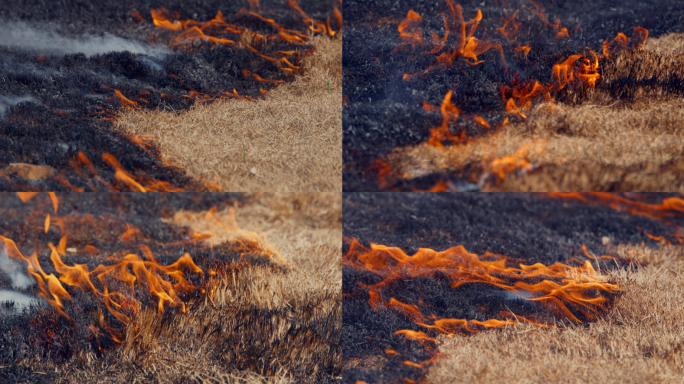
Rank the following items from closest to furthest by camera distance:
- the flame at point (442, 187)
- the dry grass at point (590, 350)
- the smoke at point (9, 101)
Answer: the dry grass at point (590, 350) < the flame at point (442, 187) < the smoke at point (9, 101)

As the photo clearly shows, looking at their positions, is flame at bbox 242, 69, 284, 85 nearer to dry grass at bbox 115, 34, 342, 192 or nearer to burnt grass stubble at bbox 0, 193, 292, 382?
dry grass at bbox 115, 34, 342, 192

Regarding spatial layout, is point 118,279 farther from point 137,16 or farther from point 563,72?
point 563,72

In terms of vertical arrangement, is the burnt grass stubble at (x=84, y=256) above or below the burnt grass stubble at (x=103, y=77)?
below

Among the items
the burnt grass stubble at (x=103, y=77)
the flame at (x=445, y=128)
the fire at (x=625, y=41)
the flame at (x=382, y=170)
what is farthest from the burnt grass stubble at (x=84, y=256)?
the fire at (x=625, y=41)

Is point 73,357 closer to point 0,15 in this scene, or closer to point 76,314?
point 76,314

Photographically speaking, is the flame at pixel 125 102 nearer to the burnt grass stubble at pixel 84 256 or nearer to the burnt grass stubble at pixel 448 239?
the burnt grass stubble at pixel 84 256

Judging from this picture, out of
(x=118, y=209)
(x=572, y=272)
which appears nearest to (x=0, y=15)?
(x=118, y=209)

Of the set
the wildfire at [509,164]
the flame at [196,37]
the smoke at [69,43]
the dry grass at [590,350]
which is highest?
the flame at [196,37]

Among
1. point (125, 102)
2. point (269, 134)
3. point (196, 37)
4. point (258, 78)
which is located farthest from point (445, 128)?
point (125, 102)

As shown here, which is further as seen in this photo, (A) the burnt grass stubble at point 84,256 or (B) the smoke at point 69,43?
(B) the smoke at point 69,43
